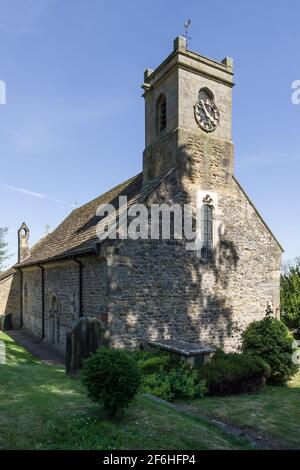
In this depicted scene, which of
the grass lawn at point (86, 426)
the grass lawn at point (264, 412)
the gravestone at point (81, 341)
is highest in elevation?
the gravestone at point (81, 341)

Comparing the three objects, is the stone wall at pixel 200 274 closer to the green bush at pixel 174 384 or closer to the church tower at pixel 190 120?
the church tower at pixel 190 120

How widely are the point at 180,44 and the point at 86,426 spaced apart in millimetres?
15764

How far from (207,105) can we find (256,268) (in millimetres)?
8677

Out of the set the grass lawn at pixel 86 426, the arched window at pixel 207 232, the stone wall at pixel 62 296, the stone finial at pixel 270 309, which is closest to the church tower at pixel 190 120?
the arched window at pixel 207 232

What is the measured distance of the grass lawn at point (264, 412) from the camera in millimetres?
8102

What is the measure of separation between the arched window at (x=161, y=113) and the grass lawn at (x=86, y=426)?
12.9m

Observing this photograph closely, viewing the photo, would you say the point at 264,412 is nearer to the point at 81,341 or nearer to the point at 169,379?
the point at 169,379

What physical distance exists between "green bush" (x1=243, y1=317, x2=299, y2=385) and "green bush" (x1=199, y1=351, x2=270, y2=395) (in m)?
1.03

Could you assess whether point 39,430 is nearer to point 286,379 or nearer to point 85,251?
point 85,251

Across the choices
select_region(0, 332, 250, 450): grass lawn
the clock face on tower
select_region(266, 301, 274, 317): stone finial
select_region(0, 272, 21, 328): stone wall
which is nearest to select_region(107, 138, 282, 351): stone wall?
select_region(266, 301, 274, 317): stone finial

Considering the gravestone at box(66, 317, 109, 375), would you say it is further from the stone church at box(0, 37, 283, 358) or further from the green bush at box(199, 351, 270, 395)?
the green bush at box(199, 351, 270, 395)

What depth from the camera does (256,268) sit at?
57.8 feet

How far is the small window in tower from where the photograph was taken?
17.1 meters
